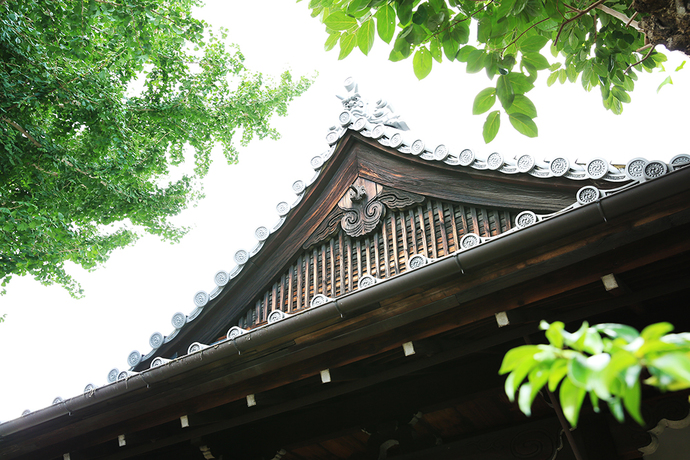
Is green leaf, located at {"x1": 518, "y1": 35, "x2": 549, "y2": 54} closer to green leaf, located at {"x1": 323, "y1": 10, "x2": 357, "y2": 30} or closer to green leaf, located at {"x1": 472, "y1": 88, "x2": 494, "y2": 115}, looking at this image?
green leaf, located at {"x1": 472, "y1": 88, "x2": 494, "y2": 115}

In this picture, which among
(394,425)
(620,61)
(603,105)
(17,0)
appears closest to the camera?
(620,61)

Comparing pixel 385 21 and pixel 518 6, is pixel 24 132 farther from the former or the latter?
pixel 518 6

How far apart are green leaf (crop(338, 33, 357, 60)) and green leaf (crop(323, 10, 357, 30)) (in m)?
0.04

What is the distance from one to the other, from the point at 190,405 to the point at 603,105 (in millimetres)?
3879

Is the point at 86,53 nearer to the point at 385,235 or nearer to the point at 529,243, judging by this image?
the point at 385,235

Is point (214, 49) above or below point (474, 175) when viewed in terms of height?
above

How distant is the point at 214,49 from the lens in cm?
891

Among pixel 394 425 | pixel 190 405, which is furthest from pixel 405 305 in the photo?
pixel 190 405

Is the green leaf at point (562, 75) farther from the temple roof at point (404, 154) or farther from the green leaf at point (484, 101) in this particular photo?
the green leaf at point (484, 101)

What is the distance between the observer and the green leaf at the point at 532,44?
2385mm

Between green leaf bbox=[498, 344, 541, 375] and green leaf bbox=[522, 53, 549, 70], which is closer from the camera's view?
green leaf bbox=[498, 344, 541, 375]

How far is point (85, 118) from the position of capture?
600cm

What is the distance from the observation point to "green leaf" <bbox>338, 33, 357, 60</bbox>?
2322mm

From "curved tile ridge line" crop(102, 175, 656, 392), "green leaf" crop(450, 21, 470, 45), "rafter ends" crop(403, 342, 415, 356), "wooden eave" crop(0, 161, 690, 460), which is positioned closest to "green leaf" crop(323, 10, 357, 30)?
"green leaf" crop(450, 21, 470, 45)
